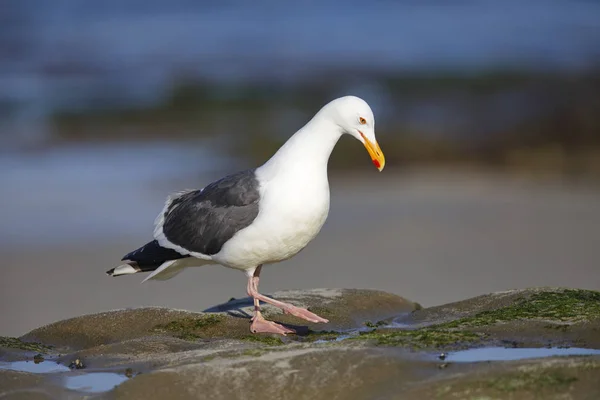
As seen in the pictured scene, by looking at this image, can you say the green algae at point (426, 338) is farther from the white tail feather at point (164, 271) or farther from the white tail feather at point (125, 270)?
the white tail feather at point (125, 270)

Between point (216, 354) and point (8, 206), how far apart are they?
10189mm

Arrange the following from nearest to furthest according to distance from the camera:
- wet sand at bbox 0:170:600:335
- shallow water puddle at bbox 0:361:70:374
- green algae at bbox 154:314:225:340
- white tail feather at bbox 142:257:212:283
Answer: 1. shallow water puddle at bbox 0:361:70:374
2. green algae at bbox 154:314:225:340
3. white tail feather at bbox 142:257:212:283
4. wet sand at bbox 0:170:600:335

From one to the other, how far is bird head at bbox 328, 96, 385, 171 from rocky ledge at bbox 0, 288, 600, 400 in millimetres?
1224

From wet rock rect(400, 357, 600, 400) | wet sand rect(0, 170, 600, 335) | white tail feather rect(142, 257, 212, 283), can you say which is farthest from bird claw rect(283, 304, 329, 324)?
wet sand rect(0, 170, 600, 335)

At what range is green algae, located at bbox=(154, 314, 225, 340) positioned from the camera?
6.44m

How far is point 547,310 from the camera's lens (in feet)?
19.9

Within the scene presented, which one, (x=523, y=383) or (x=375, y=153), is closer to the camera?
(x=523, y=383)

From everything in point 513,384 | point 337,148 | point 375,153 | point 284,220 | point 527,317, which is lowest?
point 513,384

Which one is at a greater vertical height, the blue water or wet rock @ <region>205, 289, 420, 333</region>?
the blue water

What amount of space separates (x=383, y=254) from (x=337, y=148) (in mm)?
6986

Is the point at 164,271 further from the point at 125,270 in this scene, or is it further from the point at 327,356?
the point at 327,356

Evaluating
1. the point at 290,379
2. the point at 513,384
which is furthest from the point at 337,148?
the point at 513,384

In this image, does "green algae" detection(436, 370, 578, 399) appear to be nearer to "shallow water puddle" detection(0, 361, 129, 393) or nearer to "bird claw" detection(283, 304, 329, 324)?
"shallow water puddle" detection(0, 361, 129, 393)

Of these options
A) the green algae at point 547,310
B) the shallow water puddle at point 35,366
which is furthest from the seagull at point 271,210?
the shallow water puddle at point 35,366
